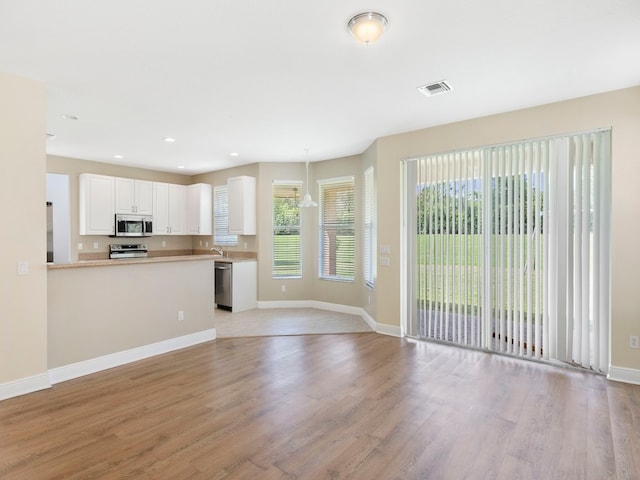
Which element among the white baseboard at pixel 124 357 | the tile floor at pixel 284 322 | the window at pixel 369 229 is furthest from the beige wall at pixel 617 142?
the white baseboard at pixel 124 357

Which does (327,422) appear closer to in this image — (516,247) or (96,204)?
(516,247)

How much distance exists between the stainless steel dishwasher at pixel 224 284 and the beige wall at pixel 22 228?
11.0 feet

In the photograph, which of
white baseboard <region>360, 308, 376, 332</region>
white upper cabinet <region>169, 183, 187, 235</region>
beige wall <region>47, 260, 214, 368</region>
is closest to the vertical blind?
white baseboard <region>360, 308, 376, 332</region>

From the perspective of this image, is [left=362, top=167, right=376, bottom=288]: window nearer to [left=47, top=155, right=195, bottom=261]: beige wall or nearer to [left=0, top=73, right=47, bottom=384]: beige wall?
[left=0, top=73, right=47, bottom=384]: beige wall

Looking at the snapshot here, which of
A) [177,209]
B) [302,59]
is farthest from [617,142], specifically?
[177,209]

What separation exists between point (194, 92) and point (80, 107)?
1.43 metres

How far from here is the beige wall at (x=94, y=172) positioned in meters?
6.23

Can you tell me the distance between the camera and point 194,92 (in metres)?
3.45

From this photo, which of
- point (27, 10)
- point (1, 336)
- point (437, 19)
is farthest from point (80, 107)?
point (437, 19)

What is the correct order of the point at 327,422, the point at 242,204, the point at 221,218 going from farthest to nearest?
the point at 221,218
the point at 242,204
the point at 327,422

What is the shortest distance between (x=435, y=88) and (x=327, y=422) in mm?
3054

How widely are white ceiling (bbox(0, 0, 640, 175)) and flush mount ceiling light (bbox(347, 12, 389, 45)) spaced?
0.05 meters

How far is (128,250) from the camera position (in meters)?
7.06

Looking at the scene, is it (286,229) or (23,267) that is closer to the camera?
(23,267)
